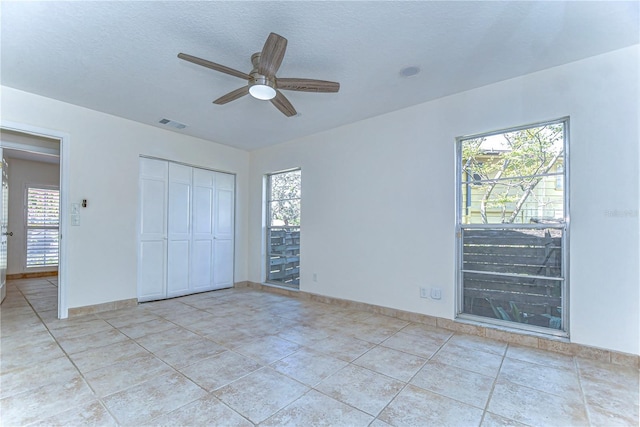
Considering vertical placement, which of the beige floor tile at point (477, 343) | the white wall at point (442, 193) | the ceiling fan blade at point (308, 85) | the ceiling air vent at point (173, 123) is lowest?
the beige floor tile at point (477, 343)

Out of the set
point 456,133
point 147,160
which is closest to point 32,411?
point 147,160

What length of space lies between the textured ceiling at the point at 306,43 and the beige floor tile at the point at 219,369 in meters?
2.61

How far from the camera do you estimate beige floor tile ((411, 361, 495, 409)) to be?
1938 mm

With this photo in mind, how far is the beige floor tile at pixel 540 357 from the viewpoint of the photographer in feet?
7.93

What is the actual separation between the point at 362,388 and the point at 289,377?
0.54 m

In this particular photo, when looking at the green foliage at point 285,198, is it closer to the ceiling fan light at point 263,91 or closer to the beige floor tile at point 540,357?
the ceiling fan light at point 263,91

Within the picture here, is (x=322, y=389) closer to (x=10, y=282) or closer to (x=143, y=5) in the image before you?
(x=143, y=5)

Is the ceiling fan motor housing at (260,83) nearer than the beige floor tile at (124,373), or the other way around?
the beige floor tile at (124,373)

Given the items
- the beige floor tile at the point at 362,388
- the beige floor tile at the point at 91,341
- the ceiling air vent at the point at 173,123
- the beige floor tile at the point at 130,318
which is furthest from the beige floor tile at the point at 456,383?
the ceiling air vent at the point at 173,123

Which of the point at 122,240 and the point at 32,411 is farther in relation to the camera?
the point at 122,240

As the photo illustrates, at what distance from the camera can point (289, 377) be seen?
218cm

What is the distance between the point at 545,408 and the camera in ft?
6.00

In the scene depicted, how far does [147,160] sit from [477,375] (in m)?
4.84

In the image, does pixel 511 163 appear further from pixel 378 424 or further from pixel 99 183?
pixel 99 183
